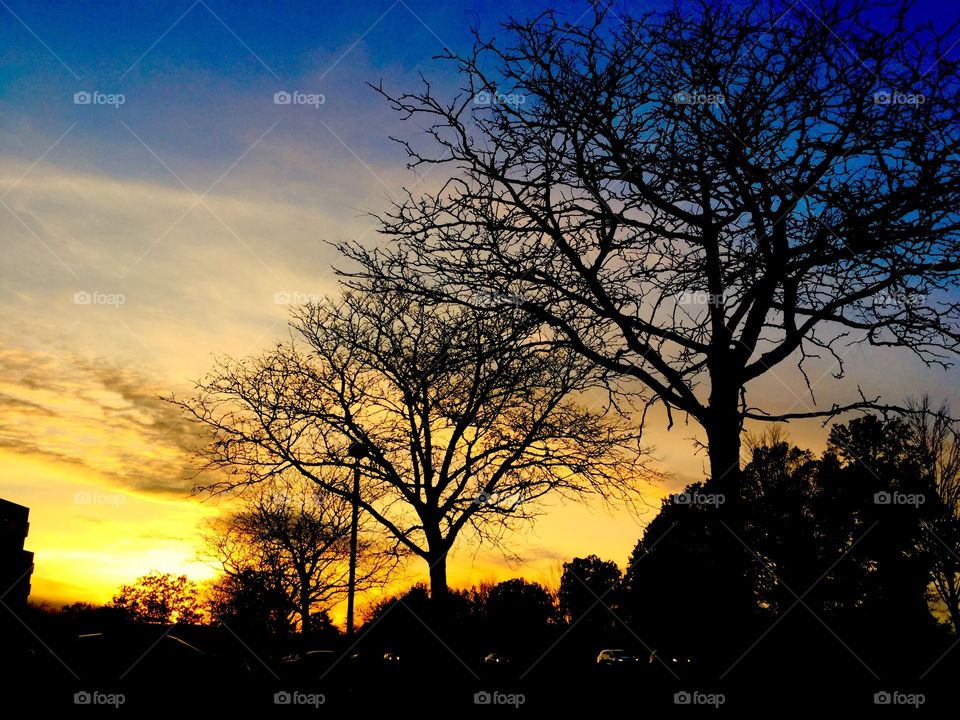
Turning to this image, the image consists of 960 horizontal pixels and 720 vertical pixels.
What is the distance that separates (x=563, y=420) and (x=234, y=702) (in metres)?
12.9

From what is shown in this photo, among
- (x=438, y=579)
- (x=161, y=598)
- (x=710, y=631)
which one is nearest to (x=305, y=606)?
(x=438, y=579)

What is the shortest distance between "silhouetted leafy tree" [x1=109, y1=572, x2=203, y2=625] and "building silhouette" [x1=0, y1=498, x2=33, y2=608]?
178 feet

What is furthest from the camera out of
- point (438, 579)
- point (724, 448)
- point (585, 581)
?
point (585, 581)

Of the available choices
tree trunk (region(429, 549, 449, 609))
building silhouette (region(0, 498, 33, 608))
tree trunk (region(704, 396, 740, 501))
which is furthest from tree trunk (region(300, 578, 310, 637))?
tree trunk (region(704, 396, 740, 501))

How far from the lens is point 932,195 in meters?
6.79

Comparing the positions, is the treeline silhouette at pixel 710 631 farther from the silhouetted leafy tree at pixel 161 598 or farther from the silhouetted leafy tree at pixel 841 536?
the silhouetted leafy tree at pixel 161 598

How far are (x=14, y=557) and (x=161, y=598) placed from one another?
59178mm

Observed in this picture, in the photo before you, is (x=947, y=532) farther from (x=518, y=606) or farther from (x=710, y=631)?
(x=518, y=606)

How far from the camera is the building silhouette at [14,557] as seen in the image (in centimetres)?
2230

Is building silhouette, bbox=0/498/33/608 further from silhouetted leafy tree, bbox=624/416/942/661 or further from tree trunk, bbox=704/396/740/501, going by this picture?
silhouetted leafy tree, bbox=624/416/942/661

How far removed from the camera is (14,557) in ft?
76.0

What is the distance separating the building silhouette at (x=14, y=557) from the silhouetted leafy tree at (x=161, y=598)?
54320 mm

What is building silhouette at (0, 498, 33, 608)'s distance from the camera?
22297mm

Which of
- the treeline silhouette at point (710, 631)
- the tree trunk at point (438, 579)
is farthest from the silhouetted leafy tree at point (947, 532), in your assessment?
the tree trunk at point (438, 579)
